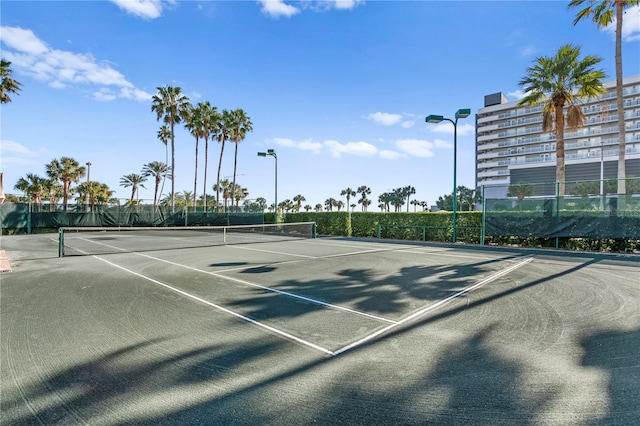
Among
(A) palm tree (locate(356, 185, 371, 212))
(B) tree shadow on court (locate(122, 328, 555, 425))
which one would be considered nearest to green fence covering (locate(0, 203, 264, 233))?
(B) tree shadow on court (locate(122, 328, 555, 425))

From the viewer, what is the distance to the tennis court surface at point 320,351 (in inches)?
104

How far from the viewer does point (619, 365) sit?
3395 millimetres

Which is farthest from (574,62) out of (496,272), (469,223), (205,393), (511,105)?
(511,105)

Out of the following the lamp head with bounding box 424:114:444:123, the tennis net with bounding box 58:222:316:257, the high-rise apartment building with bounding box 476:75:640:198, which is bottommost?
the tennis net with bounding box 58:222:316:257

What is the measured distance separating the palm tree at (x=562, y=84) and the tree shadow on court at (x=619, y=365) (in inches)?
719

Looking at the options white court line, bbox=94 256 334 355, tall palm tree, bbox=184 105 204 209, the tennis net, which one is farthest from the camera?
tall palm tree, bbox=184 105 204 209

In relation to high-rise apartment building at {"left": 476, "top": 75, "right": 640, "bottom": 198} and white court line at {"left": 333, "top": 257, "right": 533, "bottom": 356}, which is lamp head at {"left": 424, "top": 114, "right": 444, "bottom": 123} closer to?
white court line at {"left": 333, "top": 257, "right": 533, "bottom": 356}

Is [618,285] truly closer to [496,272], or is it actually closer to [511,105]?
[496,272]

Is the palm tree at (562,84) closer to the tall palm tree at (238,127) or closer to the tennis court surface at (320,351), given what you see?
the tennis court surface at (320,351)

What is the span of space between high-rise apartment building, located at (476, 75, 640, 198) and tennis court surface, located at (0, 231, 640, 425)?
72969 mm

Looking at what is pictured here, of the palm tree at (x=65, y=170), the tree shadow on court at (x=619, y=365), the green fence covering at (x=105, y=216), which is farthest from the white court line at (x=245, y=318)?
the palm tree at (x=65, y=170)

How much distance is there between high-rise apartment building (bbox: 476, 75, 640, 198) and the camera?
75.6m

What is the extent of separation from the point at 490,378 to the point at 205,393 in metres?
2.72

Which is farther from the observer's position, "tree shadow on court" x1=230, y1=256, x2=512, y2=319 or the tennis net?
the tennis net
